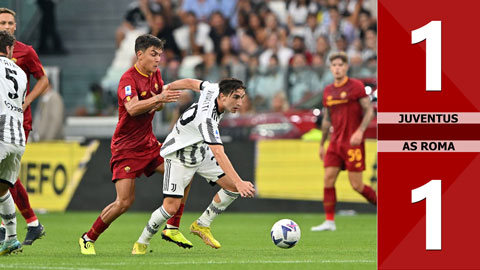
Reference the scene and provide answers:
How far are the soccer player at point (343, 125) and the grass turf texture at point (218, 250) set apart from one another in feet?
1.91

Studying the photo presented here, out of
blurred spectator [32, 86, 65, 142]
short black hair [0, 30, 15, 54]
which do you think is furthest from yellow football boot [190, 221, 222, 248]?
blurred spectator [32, 86, 65, 142]

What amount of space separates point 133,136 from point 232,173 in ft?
4.20

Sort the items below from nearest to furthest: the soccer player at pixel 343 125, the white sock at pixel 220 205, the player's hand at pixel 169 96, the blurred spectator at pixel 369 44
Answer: the player's hand at pixel 169 96 → the white sock at pixel 220 205 → the soccer player at pixel 343 125 → the blurred spectator at pixel 369 44

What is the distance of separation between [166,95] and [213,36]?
13658mm

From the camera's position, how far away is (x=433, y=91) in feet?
19.8

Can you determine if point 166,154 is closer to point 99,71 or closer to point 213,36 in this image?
point 99,71

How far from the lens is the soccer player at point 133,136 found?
9.20 meters

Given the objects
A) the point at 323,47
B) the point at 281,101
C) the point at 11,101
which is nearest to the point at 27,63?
the point at 11,101

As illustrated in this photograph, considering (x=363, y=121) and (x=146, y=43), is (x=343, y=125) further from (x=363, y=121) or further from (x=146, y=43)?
(x=146, y=43)

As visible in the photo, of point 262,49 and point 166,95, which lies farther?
point 262,49

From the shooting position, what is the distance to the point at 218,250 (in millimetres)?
9766

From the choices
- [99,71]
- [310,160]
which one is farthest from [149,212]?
[99,71]

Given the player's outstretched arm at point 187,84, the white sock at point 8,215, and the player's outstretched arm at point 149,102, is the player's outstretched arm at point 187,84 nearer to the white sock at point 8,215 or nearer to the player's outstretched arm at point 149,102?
the player's outstretched arm at point 149,102

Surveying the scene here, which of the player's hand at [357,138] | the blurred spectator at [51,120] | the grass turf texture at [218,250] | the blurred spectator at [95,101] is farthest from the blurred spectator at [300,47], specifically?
the player's hand at [357,138]
